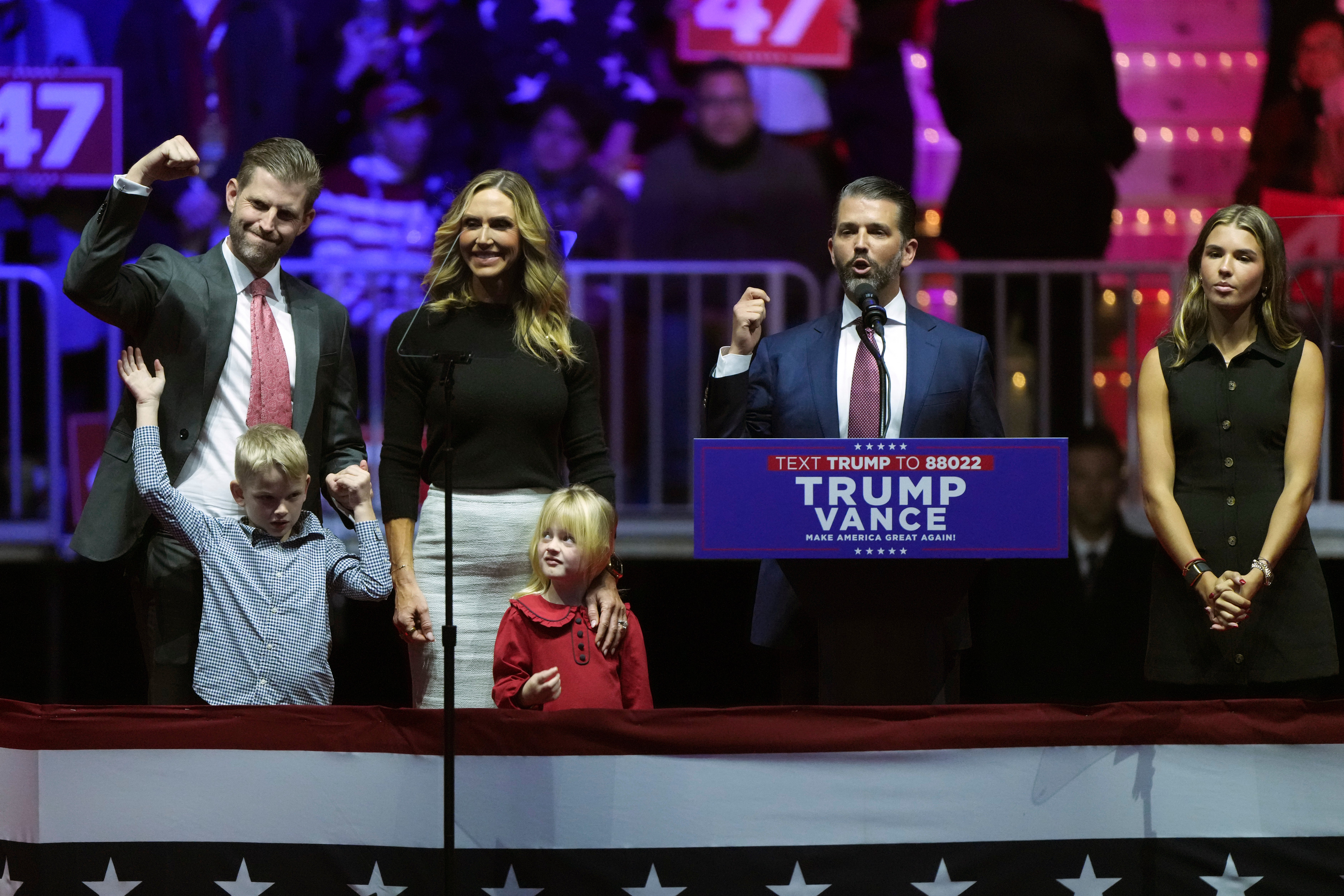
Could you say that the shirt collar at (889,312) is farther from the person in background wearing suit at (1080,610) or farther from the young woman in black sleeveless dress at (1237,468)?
the person in background wearing suit at (1080,610)

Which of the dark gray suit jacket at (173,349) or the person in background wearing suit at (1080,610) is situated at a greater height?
the dark gray suit jacket at (173,349)

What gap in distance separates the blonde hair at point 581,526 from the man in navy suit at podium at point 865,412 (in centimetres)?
31

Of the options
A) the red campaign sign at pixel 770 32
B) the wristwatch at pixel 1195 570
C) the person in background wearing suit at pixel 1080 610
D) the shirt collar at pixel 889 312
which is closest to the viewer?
the wristwatch at pixel 1195 570

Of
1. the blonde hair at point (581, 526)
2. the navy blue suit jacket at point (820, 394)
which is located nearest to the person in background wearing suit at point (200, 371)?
the blonde hair at point (581, 526)

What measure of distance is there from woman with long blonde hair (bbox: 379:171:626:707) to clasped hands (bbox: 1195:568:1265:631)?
47.8 inches

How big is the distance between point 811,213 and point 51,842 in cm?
390

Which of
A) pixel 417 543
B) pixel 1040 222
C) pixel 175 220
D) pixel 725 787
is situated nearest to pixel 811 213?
pixel 1040 222

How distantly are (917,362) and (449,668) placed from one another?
1210mm

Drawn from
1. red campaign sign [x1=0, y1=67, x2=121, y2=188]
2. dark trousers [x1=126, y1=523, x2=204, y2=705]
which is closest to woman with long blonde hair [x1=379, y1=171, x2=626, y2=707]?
dark trousers [x1=126, y1=523, x2=204, y2=705]

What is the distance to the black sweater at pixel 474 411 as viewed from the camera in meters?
3.14

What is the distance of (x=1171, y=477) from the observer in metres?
3.21

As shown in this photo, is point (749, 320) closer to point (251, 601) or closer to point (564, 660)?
point (564, 660)

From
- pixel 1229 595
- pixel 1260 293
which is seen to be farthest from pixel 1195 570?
pixel 1260 293

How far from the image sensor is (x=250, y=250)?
3254 mm
